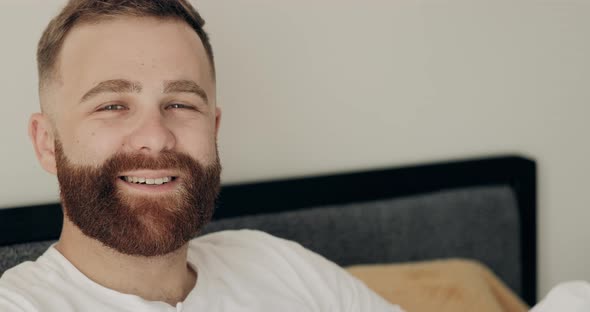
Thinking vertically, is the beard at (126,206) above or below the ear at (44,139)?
below

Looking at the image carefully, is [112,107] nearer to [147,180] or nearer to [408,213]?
[147,180]

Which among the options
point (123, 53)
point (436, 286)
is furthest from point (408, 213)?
point (123, 53)

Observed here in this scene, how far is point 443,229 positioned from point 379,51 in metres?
0.51

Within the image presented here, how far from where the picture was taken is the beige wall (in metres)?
1.64

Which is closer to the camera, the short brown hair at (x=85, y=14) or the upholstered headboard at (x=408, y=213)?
the short brown hair at (x=85, y=14)

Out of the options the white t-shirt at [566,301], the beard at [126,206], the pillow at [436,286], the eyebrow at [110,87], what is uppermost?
Answer: the eyebrow at [110,87]

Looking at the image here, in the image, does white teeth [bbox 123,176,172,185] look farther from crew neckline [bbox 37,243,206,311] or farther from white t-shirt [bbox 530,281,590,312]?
white t-shirt [bbox 530,281,590,312]

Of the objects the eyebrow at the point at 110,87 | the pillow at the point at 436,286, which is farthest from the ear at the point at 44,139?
the pillow at the point at 436,286

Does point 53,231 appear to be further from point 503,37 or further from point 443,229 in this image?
point 503,37

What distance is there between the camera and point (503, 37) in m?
1.99

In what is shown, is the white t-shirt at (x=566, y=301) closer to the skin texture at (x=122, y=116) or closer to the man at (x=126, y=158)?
the man at (x=126, y=158)

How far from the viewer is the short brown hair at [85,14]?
47.8 inches

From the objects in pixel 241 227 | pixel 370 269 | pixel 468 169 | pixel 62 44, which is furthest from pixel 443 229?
pixel 62 44

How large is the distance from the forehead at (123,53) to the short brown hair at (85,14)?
0.5 inches
